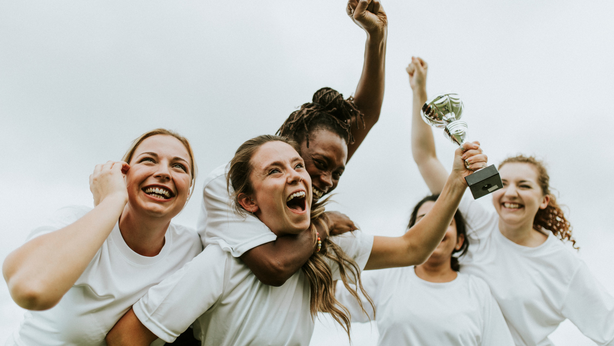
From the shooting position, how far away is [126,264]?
2262 millimetres

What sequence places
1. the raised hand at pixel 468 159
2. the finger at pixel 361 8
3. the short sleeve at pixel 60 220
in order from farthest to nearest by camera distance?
1. the finger at pixel 361 8
2. the raised hand at pixel 468 159
3. the short sleeve at pixel 60 220

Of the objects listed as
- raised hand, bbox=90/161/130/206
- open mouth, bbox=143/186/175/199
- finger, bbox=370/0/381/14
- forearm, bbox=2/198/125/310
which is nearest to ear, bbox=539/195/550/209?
finger, bbox=370/0/381/14

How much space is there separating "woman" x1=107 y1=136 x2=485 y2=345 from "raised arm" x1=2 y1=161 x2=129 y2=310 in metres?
0.49

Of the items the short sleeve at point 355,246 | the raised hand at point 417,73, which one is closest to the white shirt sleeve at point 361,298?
the short sleeve at point 355,246

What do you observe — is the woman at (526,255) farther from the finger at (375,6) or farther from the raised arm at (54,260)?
the raised arm at (54,260)

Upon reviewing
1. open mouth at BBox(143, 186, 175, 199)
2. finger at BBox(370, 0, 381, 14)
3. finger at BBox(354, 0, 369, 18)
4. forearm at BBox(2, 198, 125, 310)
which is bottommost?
forearm at BBox(2, 198, 125, 310)

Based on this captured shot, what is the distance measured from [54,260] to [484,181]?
2052 mm

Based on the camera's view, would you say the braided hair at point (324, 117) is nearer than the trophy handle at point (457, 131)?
No

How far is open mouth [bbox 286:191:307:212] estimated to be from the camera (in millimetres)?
2373

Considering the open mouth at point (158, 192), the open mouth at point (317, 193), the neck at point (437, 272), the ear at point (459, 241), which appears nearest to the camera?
the open mouth at point (158, 192)

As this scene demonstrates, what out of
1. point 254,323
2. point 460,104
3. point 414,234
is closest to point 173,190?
point 254,323

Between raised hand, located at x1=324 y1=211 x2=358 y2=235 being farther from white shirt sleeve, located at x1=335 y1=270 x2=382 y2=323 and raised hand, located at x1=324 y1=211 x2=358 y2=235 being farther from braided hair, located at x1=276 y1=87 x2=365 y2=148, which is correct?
white shirt sleeve, located at x1=335 y1=270 x2=382 y2=323

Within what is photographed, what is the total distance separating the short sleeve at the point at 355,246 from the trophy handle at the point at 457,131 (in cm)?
83

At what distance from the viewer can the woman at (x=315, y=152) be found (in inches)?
88.0
